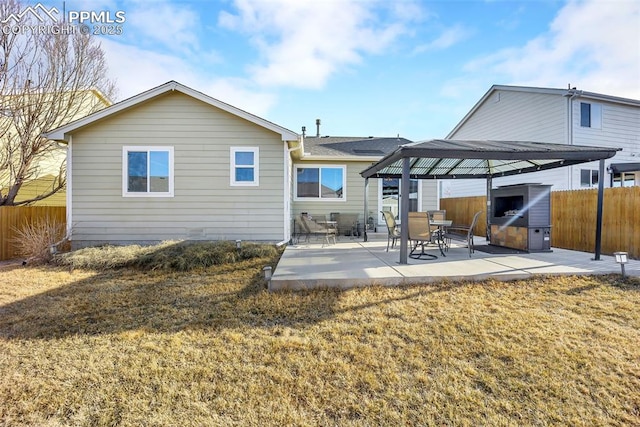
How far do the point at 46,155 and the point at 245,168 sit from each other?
7.88 m

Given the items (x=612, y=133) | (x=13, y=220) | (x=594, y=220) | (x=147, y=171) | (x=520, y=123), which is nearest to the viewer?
(x=594, y=220)

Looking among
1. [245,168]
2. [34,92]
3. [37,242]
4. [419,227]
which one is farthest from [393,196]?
[34,92]

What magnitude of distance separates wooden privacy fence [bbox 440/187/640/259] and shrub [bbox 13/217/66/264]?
12768 mm

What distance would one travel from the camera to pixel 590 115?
1113 cm

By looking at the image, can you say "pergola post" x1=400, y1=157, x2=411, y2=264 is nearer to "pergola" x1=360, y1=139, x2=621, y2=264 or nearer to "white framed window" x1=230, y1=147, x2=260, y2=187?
"pergola" x1=360, y1=139, x2=621, y2=264

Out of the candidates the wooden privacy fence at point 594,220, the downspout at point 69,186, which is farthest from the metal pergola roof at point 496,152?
the downspout at point 69,186

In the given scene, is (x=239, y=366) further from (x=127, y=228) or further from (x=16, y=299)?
(x=127, y=228)

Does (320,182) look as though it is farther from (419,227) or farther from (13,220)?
(13,220)

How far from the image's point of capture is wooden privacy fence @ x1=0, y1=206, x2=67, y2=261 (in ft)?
25.1

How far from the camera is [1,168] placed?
9.18 m

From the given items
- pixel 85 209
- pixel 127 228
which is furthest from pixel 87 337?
pixel 85 209

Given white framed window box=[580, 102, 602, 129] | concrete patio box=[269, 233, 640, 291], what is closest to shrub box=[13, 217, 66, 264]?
concrete patio box=[269, 233, 640, 291]

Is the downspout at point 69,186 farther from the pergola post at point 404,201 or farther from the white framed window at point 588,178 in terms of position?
the white framed window at point 588,178

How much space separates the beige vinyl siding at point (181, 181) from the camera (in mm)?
8109
